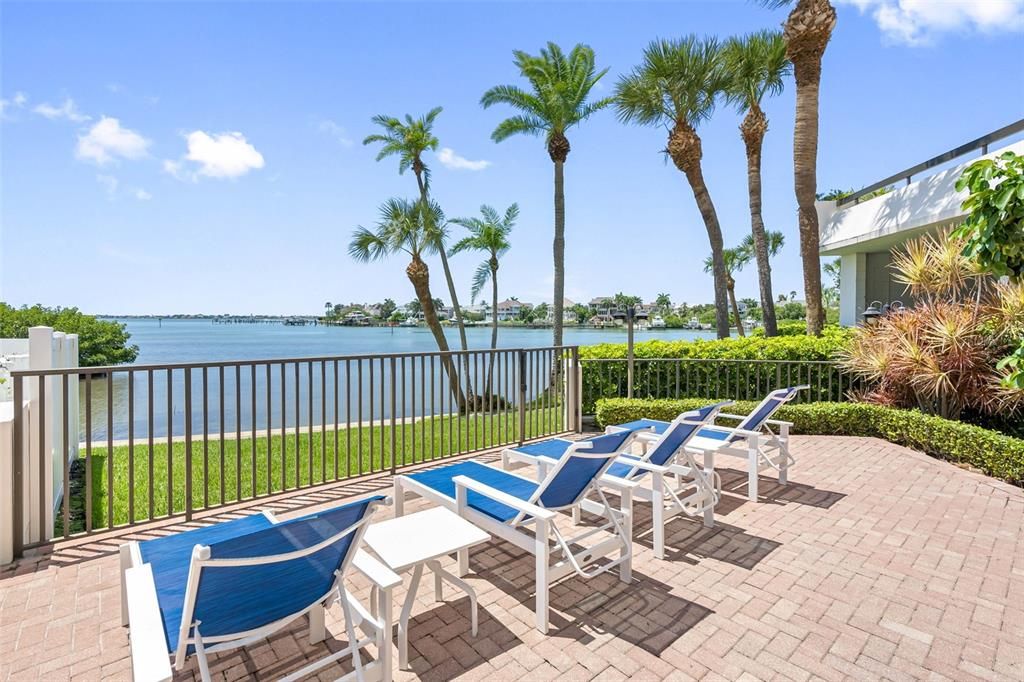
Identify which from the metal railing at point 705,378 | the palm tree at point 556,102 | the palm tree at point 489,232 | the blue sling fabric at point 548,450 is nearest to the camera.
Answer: the blue sling fabric at point 548,450

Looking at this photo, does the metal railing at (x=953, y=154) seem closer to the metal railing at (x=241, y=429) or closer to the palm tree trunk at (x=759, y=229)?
the palm tree trunk at (x=759, y=229)

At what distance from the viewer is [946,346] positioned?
262 inches

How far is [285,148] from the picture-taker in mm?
17312

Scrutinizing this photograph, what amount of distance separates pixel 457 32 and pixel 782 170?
490 inches

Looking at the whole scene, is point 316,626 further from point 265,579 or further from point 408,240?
point 408,240

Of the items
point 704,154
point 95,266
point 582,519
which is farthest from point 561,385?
point 95,266

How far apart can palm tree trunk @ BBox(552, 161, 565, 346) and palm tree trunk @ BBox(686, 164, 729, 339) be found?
3.98 m

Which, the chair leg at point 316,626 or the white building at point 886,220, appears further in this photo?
the white building at point 886,220

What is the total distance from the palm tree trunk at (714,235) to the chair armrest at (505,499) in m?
14.1

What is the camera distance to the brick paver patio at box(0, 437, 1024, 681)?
2.41 meters

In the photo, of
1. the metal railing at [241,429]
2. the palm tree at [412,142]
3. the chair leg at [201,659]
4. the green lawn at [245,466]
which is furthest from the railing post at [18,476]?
the palm tree at [412,142]

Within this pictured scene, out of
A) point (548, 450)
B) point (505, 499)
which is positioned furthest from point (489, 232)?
point (505, 499)

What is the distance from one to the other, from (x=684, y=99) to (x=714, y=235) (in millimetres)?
4035

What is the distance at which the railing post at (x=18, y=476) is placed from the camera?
11.1 ft
